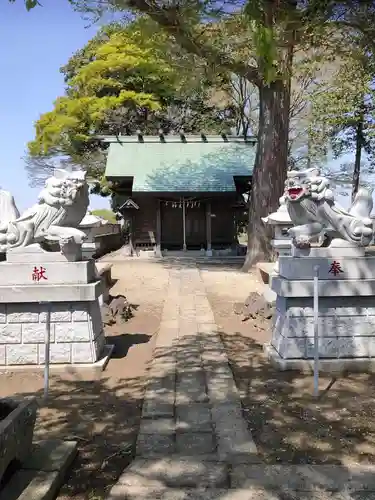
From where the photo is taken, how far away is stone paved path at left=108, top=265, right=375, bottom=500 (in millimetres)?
2879

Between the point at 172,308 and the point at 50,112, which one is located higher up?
the point at 50,112

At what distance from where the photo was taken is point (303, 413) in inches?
175

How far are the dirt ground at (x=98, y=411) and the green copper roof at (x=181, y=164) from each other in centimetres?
1328

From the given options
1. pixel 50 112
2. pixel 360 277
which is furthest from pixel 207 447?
pixel 50 112

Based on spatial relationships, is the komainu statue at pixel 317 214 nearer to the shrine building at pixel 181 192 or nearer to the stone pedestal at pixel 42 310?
the stone pedestal at pixel 42 310

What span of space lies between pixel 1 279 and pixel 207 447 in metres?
3.61

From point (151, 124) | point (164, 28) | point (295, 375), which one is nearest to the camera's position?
point (295, 375)

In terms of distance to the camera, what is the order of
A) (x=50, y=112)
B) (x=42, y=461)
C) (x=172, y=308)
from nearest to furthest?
(x=42, y=461) → (x=172, y=308) → (x=50, y=112)

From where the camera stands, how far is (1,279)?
5781 mm

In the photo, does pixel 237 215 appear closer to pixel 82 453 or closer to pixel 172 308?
pixel 172 308

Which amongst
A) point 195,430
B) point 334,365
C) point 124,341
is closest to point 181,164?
point 124,341

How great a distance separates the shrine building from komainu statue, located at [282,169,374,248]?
47.1ft

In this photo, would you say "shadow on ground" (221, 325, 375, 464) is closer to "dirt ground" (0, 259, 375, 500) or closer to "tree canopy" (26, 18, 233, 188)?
"dirt ground" (0, 259, 375, 500)

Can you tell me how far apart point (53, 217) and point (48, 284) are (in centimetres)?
89
